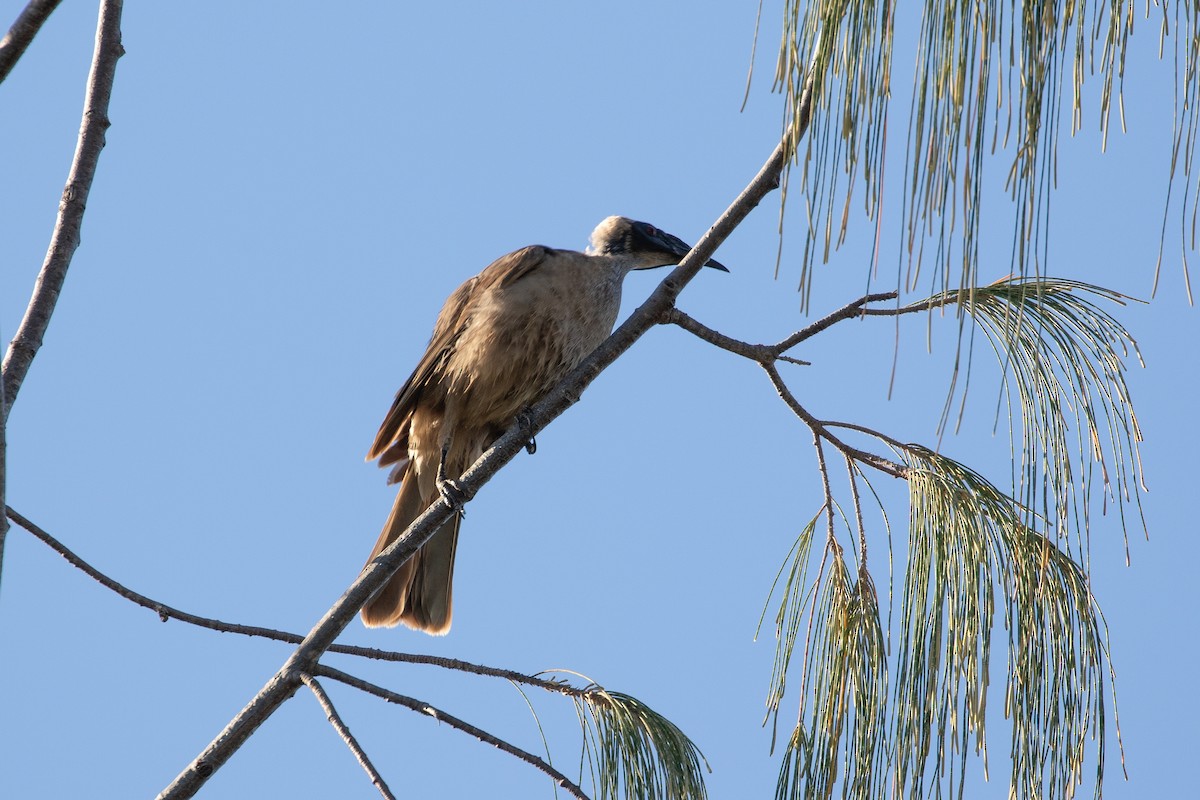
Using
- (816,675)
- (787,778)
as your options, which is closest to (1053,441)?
(816,675)

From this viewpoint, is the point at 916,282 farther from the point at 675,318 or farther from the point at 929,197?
the point at 675,318

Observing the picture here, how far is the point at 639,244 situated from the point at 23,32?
2918 millimetres

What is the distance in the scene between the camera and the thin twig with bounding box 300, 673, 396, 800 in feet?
6.68

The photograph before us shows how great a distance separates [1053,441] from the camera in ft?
6.95

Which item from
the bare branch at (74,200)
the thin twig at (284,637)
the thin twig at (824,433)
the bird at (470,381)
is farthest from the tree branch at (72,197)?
the bird at (470,381)

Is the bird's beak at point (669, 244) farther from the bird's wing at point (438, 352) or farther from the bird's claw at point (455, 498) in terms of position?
the bird's claw at point (455, 498)

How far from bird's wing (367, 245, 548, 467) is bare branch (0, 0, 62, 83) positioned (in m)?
2.13

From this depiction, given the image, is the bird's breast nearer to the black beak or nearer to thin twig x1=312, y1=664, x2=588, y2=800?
the black beak

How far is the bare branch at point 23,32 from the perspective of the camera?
5.48 ft

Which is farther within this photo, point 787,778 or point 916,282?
point 787,778

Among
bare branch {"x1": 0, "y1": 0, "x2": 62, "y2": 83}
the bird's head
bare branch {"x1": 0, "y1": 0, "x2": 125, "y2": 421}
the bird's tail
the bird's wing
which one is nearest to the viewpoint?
bare branch {"x1": 0, "y1": 0, "x2": 62, "y2": 83}

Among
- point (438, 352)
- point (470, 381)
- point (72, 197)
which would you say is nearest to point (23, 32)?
point (72, 197)

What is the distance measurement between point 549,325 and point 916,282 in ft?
7.85

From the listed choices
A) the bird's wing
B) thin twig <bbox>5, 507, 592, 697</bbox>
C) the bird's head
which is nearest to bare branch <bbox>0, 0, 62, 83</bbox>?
thin twig <bbox>5, 507, 592, 697</bbox>
